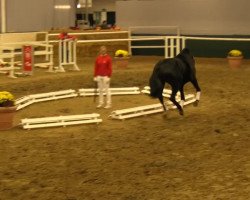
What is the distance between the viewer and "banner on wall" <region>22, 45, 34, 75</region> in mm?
16656

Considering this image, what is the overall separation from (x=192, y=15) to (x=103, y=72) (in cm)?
1262

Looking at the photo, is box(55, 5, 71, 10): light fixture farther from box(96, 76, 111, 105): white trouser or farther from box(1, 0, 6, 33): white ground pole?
box(96, 76, 111, 105): white trouser

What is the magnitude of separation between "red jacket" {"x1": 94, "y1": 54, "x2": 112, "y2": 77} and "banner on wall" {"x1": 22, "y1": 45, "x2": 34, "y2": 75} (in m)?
5.65

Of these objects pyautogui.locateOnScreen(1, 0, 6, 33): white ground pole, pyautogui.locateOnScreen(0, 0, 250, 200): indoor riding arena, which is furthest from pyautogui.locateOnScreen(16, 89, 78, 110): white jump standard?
pyautogui.locateOnScreen(1, 0, 6, 33): white ground pole

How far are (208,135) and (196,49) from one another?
14664mm

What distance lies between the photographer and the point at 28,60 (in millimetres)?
16797

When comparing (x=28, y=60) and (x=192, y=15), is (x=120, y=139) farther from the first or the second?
(x=192, y=15)

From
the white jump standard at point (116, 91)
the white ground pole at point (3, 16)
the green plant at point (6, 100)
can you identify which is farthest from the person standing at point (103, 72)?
the white ground pole at point (3, 16)

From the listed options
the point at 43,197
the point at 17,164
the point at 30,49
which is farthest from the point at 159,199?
the point at 30,49

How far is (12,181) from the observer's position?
6.29 metres

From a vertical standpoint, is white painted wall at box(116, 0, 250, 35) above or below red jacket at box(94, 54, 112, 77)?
above

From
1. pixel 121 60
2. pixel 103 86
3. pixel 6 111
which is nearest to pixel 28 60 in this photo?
pixel 121 60

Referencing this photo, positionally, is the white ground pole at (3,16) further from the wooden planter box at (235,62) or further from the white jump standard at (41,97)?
the white jump standard at (41,97)

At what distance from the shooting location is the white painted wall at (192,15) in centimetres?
2198
